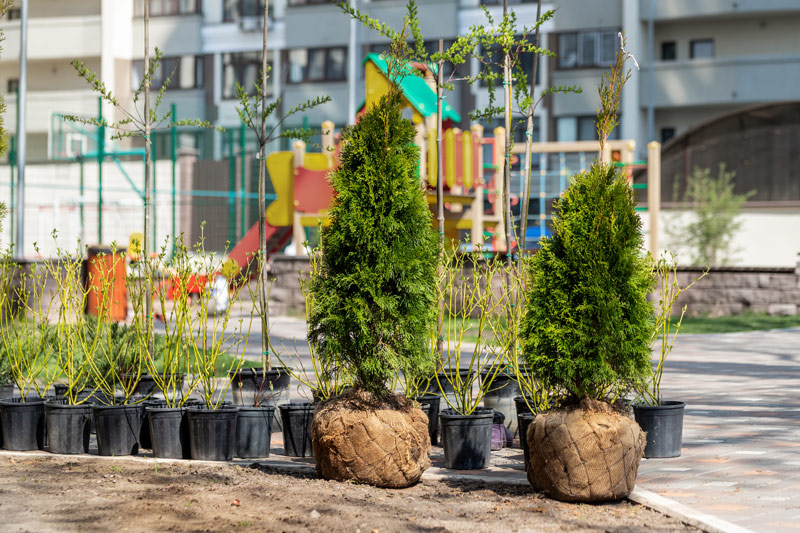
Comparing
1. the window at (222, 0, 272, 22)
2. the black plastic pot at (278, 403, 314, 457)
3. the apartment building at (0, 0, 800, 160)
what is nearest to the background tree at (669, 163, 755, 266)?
the apartment building at (0, 0, 800, 160)

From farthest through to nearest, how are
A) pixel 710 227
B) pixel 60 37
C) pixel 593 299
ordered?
pixel 60 37, pixel 710 227, pixel 593 299

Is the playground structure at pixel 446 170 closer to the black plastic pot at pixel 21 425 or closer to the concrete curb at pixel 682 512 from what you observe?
the black plastic pot at pixel 21 425

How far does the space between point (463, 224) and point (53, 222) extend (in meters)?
21.4

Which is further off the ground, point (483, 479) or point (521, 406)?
point (521, 406)

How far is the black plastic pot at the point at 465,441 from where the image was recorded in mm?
7512

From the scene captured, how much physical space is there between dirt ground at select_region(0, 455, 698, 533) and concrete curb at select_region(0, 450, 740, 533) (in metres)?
0.07

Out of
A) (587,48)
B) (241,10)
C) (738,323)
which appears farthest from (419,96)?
(241,10)

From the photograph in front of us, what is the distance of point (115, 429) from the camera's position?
8.05 m

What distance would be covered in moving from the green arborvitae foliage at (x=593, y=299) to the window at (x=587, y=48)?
113ft

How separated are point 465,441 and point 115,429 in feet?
8.12

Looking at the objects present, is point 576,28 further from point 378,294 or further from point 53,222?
point 378,294

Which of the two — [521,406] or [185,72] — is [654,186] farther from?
[185,72]

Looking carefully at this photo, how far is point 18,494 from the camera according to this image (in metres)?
6.59

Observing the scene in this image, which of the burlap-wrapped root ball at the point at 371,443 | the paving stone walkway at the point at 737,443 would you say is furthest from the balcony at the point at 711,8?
the burlap-wrapped root ball at the point at 371,443
